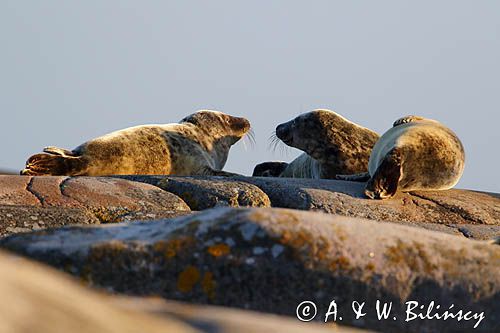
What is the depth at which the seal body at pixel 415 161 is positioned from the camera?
28.2ft

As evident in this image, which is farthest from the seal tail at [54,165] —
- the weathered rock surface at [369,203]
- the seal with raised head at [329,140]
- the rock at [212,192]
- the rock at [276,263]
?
the rock at [276,263]

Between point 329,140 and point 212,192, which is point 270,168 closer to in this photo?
point 329,140

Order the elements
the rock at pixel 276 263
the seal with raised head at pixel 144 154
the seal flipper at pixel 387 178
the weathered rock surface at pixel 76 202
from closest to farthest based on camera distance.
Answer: the rock at pixel 276 263, the weathered rock surface at pixel 76 202, the seal flipper at pixel 387 178, the seal with raised head at pixel 144 154

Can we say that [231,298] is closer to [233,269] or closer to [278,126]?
[233,269]

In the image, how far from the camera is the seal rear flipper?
14299mm

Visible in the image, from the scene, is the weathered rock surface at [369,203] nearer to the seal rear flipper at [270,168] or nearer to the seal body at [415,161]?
the seal body at [415,161]

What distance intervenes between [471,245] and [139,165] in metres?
8.61

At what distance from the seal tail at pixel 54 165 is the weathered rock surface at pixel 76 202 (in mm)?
3223

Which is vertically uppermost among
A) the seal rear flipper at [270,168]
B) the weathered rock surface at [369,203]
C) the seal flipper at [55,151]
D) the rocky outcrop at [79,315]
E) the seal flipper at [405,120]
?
the rocky outcrop at [79,315]

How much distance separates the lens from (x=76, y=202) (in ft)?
21.9

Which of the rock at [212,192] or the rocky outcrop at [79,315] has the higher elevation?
the rocky outcrop at [79,315]

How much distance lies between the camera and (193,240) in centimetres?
288

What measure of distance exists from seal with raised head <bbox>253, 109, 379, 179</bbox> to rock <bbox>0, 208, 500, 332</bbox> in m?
8.07

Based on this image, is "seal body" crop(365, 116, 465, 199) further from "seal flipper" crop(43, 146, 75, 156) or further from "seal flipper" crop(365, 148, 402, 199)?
"seal flipper" crop(43, 146, 75, 156)
